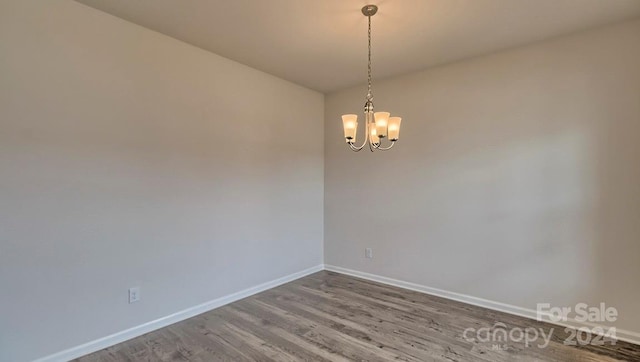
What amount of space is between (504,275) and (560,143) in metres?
1.41

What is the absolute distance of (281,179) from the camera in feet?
13.3

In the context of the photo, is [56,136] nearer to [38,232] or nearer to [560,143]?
[38,232]

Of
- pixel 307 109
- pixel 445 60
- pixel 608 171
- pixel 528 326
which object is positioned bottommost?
pixel 528 326

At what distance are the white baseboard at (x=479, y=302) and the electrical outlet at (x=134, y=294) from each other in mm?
2657

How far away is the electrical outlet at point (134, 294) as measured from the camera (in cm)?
263

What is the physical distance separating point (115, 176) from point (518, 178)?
3744 mm

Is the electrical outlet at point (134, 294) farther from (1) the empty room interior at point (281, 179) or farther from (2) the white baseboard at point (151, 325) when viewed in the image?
(2) the white baseboard at point (151, 325)

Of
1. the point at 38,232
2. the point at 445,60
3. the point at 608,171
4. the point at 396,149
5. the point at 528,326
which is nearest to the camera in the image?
the point at 38,232

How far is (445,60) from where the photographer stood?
135 inches

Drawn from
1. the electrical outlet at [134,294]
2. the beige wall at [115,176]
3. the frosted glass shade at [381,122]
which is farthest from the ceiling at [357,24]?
the electrical outlet at [134,294]

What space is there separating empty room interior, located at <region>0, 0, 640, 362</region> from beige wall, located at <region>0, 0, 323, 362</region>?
15mm

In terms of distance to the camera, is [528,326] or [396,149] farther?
[396,149]

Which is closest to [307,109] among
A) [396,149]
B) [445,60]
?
[396,149]

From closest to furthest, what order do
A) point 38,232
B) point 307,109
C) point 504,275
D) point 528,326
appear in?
point 38,232
point 528,326
point 504,275
point 307,109
